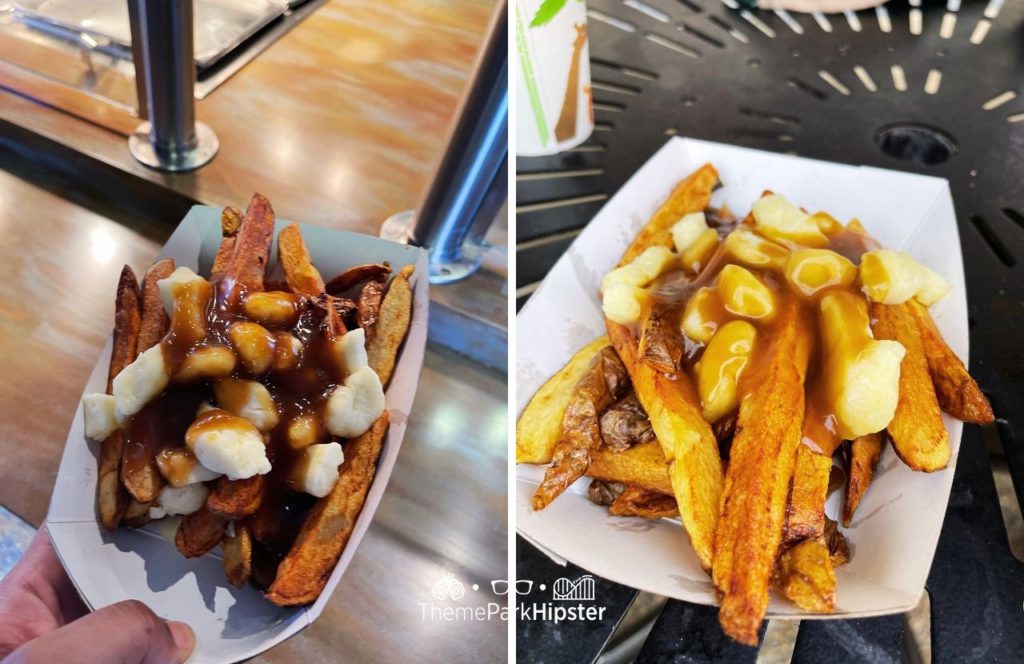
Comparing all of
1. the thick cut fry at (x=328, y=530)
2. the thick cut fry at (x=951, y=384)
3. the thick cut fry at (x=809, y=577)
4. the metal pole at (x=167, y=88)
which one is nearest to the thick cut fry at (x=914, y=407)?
the thick cut fry at (x=951, y=384)

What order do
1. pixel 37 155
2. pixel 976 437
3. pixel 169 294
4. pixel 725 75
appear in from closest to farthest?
pixel 169 294, pixel 37 155, pixel 976 437, pixel 725 75

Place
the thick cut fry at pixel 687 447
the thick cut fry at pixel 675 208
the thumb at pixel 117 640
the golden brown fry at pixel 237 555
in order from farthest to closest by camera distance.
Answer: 1. the thick cut fry at pixel 675 208
2. the thick cut fry at pixel 687 447
3. the golden brown fry at pixel 237 555
4. the thumb at pixel 117 640

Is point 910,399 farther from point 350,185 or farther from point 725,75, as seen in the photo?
point 725,75

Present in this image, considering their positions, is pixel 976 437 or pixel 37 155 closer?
pixel 37 155

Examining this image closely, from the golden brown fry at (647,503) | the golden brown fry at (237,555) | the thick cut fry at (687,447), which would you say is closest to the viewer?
the golden brown fry at (237,555)

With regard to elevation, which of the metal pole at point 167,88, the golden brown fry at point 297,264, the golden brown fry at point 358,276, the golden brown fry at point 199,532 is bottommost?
the golden brown fry at point 199,532

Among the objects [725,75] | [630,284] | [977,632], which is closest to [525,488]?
[630,284]

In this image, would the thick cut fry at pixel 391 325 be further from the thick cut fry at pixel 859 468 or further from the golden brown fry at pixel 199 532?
the thick cut fry at pixel 859 468
